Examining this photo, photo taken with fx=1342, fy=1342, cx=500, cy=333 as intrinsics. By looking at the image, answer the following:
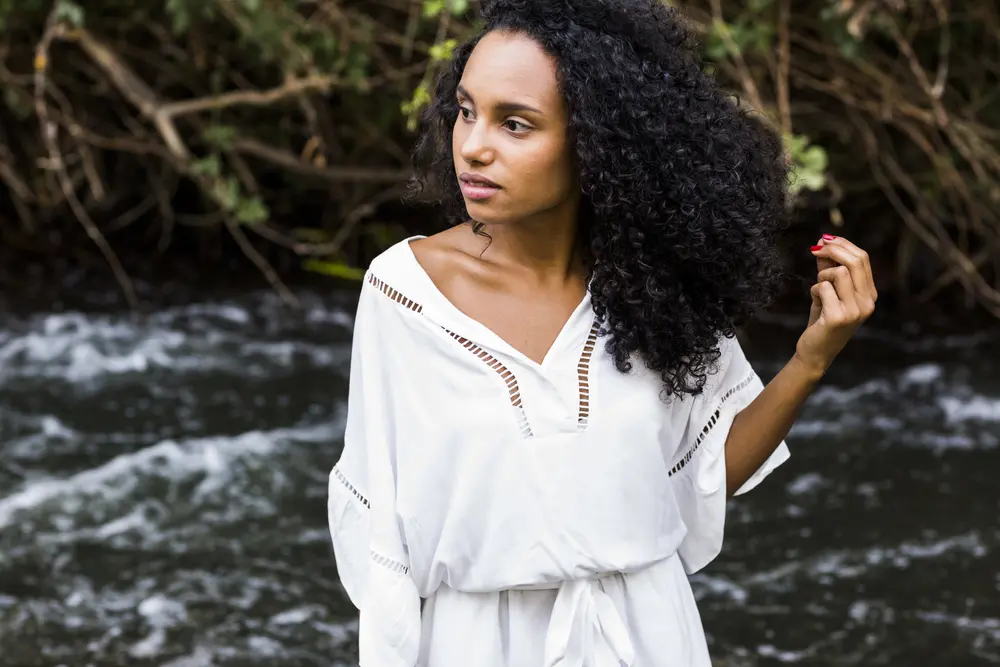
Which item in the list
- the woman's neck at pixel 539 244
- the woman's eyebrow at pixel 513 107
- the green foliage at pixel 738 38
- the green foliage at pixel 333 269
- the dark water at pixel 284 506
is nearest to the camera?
the woman's eyebrow at pixel 513 107

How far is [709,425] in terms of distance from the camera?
181 centimetres

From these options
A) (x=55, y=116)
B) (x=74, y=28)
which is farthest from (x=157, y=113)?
(x=55, y=116)

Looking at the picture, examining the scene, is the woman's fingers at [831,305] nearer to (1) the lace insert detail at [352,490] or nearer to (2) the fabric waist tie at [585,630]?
(2) the fabric waist tie at [585,630]

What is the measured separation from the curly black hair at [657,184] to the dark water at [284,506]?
1950 mm

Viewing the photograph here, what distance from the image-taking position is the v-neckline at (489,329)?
1.65 m

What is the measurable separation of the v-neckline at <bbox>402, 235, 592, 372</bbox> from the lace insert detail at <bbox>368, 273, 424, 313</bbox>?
0.6 inches

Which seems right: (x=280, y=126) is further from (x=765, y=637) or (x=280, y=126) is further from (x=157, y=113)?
(x=765, y=637)

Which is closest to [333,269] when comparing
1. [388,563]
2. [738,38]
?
[738,38]

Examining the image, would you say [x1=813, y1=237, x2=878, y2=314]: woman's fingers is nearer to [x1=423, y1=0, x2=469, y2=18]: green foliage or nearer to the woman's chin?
the woman's chin

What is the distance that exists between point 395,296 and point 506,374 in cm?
17

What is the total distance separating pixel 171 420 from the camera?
485cm

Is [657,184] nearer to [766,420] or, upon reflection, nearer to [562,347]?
[562,347]

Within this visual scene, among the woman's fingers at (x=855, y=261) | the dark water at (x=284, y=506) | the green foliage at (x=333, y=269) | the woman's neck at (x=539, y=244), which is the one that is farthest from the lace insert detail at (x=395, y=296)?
the green foliage at (x=333, y=269)

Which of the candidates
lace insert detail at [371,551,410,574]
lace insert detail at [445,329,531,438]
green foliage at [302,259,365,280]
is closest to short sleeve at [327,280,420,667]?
lace insert detail at [371,551,410,574]
